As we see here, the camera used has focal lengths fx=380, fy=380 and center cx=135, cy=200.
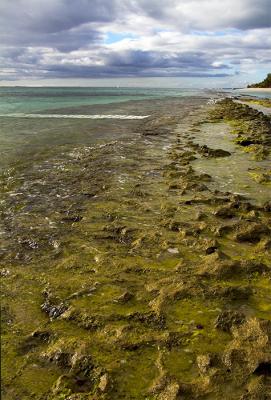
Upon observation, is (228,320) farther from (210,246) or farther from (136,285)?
(210,246)

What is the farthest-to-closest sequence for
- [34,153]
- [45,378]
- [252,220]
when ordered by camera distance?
[34,153] < [252,220] < [45,378]

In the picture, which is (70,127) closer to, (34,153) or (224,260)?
(34,153)

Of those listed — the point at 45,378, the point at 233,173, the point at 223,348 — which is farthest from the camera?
the point at 233,173

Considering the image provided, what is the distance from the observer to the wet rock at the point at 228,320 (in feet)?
24.7

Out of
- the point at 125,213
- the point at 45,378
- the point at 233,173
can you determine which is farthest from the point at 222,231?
the point at 233,173

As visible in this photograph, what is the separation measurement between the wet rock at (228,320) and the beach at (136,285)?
0.07ft

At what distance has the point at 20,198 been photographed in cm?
1567

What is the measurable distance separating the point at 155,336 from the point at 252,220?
707cm

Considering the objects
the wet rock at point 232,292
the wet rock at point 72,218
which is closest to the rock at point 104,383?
the wet rock at point 232,292

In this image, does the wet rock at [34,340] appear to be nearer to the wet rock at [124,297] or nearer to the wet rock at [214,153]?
the wet rock at [124,297]

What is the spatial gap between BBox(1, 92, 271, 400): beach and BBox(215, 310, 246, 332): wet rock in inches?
0.8

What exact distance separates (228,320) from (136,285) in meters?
2.38

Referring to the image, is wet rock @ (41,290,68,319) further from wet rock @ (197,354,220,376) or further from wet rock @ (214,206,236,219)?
wet rock @ (214,206,236,219)

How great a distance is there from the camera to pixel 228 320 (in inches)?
301
